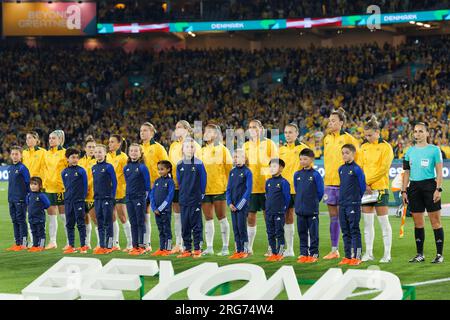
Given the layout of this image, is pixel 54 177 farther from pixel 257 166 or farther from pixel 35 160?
pixel 257 166

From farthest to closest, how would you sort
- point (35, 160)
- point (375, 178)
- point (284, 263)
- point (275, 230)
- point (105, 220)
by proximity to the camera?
1. point (35, 160)
2. point (105, 220)
3. point (275, 230)
4. point (375, 178)
5. point (284, 263)

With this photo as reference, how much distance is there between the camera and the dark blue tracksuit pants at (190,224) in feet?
45.6

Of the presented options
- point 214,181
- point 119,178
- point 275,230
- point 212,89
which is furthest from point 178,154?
point 212,89

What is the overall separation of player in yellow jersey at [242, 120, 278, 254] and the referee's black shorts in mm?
2390

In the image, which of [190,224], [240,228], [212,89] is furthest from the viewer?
[212,89]

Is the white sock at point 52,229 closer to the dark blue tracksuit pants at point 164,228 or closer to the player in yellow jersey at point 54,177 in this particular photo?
the player in yellow jersey at point 54,177

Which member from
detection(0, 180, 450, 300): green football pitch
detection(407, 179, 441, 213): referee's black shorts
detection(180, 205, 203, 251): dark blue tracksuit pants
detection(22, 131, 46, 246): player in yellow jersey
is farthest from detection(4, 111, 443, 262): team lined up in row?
detection(22, 131, 46, 246): player in yellow jersey

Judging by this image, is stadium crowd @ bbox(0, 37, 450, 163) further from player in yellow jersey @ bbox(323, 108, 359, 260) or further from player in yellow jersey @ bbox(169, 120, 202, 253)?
player in yellow jersey @ bbox(323, 108, 359, 260)

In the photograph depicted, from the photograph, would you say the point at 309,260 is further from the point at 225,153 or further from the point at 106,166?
the point at 106,166

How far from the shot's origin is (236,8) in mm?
45344

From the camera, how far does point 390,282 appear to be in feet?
26.0

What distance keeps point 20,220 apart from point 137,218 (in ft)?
7.72

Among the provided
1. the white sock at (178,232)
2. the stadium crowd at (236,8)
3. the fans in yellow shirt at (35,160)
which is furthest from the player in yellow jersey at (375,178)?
the stadium crowd at (236,8)

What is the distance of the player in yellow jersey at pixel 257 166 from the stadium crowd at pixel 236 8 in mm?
28217
